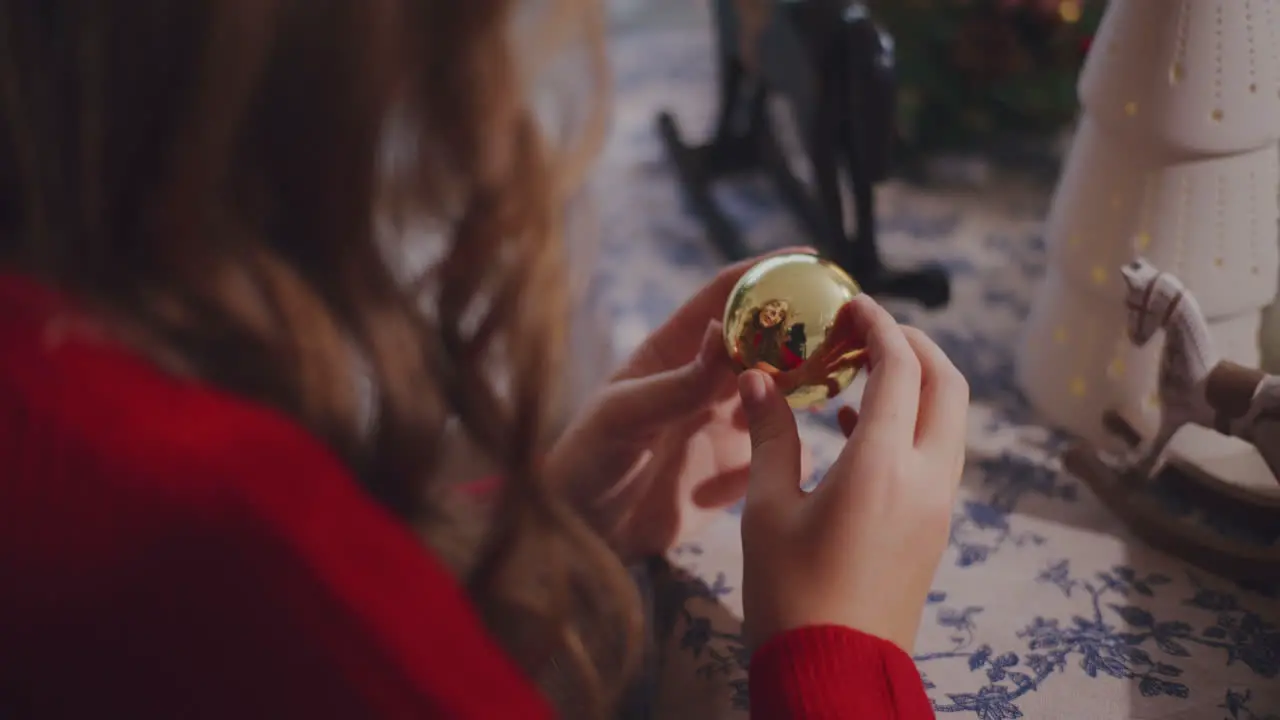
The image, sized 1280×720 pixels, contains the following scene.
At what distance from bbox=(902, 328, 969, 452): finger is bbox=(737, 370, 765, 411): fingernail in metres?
0.07

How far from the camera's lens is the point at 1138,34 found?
52cm

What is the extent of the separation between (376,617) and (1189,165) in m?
0.49

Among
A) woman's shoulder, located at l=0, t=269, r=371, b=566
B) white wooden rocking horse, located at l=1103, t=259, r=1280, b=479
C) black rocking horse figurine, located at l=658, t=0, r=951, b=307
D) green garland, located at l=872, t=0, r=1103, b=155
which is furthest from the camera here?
green garland, located at l=872, t=0, r=1103, b=155

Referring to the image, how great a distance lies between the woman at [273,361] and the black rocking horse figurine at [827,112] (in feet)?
1.29

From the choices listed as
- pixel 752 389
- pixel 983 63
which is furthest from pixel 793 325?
pixel 983 63

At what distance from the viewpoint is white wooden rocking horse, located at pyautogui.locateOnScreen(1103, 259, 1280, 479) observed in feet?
1.64

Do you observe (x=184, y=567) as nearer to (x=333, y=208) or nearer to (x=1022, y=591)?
(x=333, y=208)

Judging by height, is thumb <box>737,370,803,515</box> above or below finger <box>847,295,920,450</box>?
Answer: below

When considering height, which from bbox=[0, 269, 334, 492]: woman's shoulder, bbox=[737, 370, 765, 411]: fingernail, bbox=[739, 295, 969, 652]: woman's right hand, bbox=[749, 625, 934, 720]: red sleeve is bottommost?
bbox=[749, 625, 934, 720]: red sleeve

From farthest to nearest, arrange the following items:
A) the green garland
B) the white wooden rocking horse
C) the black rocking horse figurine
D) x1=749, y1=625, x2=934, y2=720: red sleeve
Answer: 1. the green garland
2. the black rocking horse figurine
3. the white wooden rocking horse
4. x1=749, y1=625, x2=934, y2=720: red sleeve

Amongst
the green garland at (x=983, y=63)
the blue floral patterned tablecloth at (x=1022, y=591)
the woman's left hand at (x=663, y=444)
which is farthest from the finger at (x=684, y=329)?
the green garland at (x=983, y=63)

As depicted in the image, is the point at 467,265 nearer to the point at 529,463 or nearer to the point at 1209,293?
the point at 529,463

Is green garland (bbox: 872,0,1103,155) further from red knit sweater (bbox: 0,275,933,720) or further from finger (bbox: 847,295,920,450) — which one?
red knit sweater (bbox: 0,275,933,720)

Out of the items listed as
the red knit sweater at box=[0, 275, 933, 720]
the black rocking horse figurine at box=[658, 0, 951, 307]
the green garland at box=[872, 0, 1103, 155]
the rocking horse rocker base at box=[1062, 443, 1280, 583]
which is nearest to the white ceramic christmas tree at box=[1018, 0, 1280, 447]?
the rocking horse rocker base at box=[1062, 443, 1280, 583]
